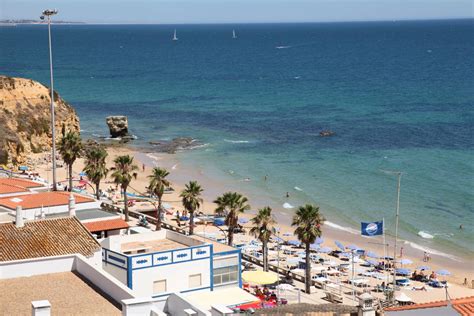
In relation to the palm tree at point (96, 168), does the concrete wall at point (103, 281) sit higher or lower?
higher

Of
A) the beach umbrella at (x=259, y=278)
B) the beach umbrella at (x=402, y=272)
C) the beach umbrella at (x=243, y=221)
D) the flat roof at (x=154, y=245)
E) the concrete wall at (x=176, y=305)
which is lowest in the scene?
the beach umbrella at (x=402, y=272)

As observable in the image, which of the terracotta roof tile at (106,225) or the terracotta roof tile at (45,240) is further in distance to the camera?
the terracotta roof tile at (106,225)

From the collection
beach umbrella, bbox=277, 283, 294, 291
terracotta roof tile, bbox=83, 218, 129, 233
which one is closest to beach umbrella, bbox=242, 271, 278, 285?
beach umbrella, bbox=277, 283, 294, 291

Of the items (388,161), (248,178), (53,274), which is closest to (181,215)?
(248,178)

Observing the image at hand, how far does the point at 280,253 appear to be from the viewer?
5503 centimetres

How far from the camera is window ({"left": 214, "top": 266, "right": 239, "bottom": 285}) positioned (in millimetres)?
34719

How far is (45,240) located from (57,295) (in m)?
6.34

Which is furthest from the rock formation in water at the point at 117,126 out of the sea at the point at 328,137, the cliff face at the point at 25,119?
the cliff face at the point at 25,119

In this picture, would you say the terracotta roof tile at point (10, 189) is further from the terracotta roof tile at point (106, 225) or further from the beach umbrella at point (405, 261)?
the beach umbrella at point (405, 261)

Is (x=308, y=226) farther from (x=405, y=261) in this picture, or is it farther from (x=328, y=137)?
(x=328, y=137)

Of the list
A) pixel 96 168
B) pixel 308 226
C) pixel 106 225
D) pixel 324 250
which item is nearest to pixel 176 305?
pixel 106 225

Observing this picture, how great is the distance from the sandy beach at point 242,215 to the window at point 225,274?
15981 millimetres

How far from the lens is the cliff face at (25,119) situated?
82562 mm

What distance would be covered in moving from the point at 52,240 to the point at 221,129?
83.2 m
